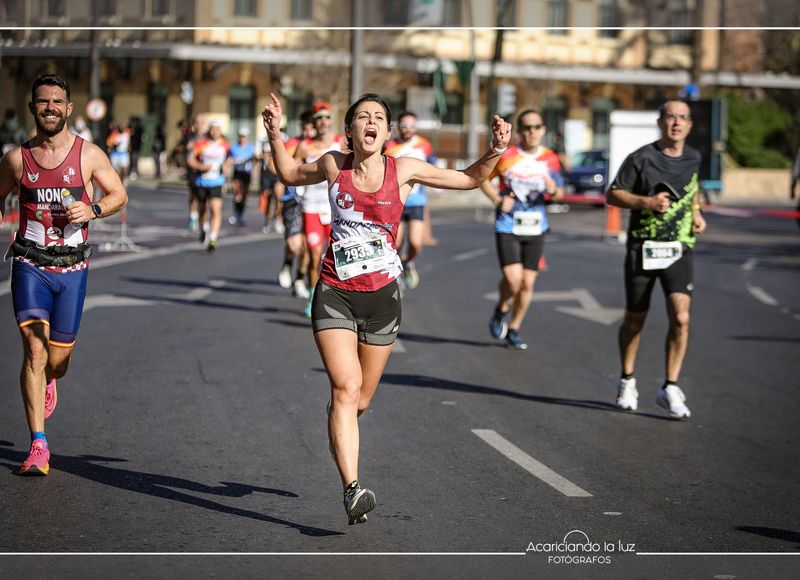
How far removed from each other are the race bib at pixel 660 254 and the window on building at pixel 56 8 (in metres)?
3.87

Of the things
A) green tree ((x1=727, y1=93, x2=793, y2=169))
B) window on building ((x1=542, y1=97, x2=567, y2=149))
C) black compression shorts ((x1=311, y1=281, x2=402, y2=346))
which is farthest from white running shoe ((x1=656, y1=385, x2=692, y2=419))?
window on building ((x1=542, y1=97, x2=567, y2=149))

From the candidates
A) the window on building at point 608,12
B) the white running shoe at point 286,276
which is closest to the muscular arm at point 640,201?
the window on building at point 608,12

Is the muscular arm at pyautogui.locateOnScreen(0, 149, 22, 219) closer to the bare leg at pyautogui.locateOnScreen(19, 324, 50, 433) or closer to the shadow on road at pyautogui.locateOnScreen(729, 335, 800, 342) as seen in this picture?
the bare leg at pyautogui.locateOnScreen(19, 324, 50, 433)

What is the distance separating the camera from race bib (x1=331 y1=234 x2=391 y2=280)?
6.50 meters

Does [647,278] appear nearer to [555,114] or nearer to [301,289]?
[301,289]

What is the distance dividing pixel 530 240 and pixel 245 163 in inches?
625

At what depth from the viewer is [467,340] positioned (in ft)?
42.5

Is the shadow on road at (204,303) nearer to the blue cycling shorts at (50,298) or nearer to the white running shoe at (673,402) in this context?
the white running shoe at (673,402)

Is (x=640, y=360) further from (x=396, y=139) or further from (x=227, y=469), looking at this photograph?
(x=227, y=469)

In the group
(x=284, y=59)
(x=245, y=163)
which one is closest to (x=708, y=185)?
(x=284, y=59)

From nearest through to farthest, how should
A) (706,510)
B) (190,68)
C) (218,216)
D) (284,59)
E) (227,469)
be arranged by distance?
1. (706,510)
2. (227,469)
3. (190,68)
4. (218,216)
5. (284,59)

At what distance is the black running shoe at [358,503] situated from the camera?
6.06 m

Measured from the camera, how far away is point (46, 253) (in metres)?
7.17

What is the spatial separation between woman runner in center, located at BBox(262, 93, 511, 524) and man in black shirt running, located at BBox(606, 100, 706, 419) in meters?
2.83
